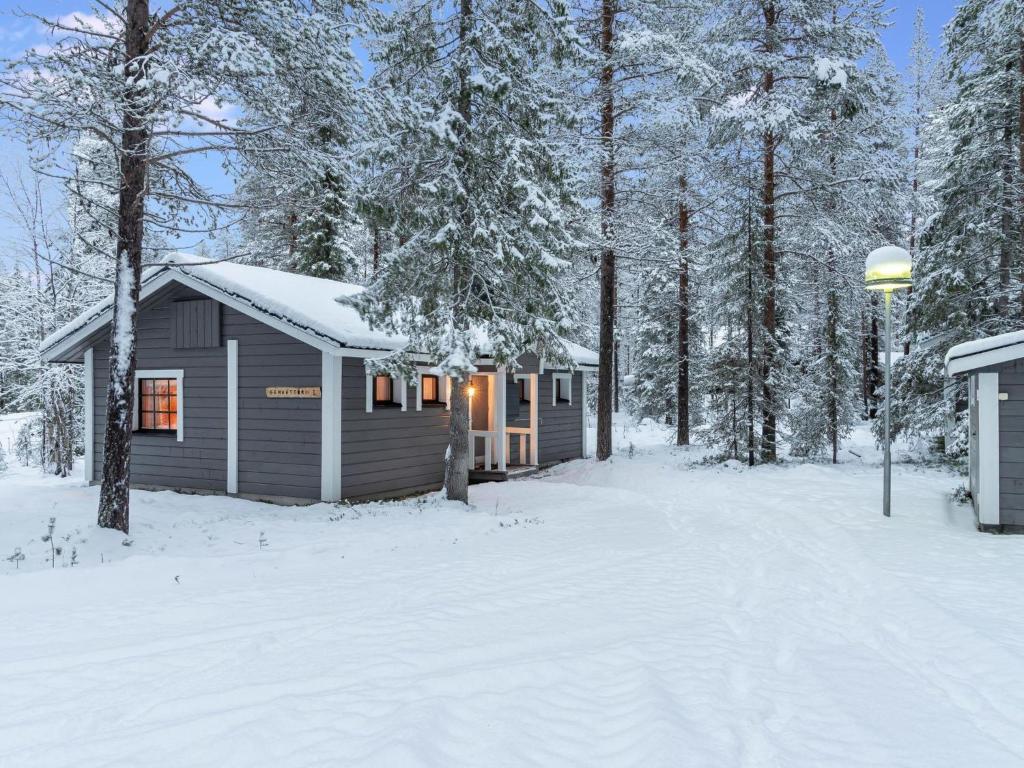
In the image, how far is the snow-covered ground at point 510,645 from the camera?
10.9 feet

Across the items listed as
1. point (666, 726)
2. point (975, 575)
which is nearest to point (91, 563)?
point (666, 726)

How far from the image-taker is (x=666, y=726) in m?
3.49

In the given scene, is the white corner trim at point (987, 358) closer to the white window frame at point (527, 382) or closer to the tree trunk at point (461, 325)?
the tree trunk at point (461, 325)

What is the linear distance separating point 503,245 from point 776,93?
928cm

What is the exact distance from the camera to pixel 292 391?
11555 millimetres

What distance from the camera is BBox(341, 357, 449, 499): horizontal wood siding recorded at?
11.5m

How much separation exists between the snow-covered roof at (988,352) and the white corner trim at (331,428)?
985 cm

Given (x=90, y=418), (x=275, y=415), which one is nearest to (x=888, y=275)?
(x=275, y=415)

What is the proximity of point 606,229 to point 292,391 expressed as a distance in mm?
8700

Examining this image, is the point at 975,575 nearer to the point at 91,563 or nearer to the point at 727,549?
the point at 727,549

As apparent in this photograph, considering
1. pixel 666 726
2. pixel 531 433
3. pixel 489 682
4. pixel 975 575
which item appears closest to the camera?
pixel 666 726

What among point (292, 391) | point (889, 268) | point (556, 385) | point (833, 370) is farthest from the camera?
point (833, 370)

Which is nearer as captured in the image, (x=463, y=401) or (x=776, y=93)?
(x=463, y=401)

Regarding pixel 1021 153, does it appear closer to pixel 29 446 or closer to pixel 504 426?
pixel 504 426
